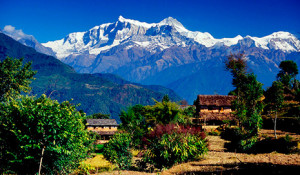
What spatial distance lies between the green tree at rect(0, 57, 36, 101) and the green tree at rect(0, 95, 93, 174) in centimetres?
2349

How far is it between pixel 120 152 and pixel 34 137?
14.1 m

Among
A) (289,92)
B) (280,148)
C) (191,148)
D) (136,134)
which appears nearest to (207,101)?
(289,92)

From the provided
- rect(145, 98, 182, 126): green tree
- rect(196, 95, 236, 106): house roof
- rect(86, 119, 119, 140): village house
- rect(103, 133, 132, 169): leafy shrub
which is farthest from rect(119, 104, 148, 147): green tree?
rect(86, 119, 119, 140): village house

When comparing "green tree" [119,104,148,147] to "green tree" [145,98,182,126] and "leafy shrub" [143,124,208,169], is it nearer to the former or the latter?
"green tree" [145,98,182,126]

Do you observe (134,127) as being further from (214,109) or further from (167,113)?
(214,109)

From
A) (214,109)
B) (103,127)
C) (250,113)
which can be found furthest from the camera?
(103,127)

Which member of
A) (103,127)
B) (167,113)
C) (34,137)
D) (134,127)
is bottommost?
(103,127)

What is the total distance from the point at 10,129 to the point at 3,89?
26.3 meters

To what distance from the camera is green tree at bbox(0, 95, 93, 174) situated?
12555mm

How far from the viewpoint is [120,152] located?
25.9 meters

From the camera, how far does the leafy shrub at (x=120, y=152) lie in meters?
25.3

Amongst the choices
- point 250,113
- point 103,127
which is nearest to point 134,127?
point 250,113

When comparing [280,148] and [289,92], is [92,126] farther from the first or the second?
[280,148]

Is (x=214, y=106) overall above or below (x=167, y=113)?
above
